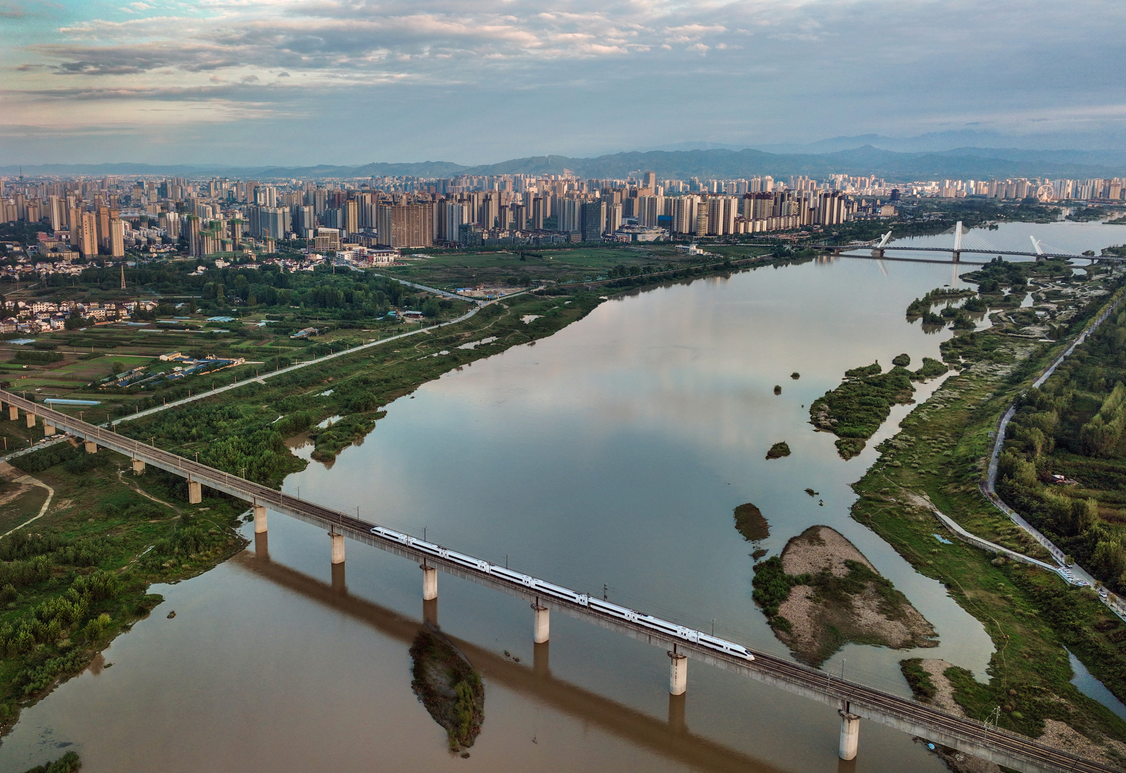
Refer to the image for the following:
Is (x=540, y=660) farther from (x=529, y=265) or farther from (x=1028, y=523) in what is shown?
(x=529, y=265)

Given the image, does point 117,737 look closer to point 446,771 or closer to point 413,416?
point 446,771

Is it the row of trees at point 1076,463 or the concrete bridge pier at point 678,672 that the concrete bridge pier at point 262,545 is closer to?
the concrete bridge pier at point 678,672

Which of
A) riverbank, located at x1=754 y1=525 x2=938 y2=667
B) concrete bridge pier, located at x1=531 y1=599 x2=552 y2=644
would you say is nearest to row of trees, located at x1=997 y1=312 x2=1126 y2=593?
riverbank, located at x1=754 y1=525 x2=938 y2=667

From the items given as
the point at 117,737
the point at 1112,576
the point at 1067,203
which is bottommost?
the point at 117,737

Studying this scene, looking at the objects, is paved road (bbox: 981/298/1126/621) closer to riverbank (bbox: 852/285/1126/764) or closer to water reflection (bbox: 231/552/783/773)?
riverbank (bbox: 852/285/1126/764)

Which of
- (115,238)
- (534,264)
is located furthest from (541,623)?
(115,238)

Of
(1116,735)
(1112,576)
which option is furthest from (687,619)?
(1112,576)
